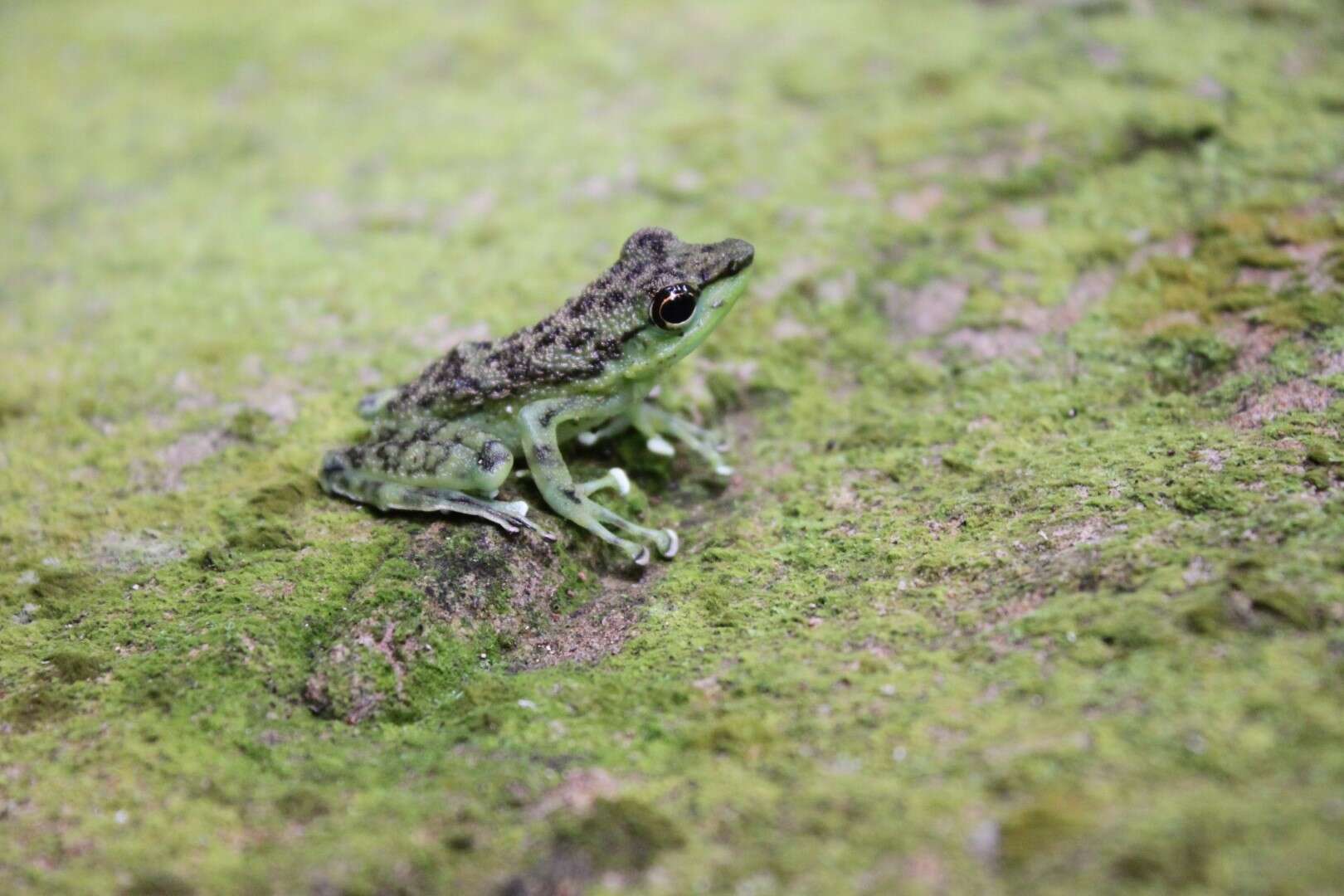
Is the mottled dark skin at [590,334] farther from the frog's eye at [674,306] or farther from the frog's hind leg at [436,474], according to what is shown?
the frog's hind leg at [436,474]

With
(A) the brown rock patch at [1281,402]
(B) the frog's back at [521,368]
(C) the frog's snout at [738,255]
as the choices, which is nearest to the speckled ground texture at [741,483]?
(A) the brown rock patch at [1281,402]

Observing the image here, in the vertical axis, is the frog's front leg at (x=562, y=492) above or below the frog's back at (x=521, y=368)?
below

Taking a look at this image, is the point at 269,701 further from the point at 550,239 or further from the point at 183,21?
the point at 183,21

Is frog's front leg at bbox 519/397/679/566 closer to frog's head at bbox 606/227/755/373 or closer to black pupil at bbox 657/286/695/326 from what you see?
frog's head at bbox 606/227/755/373

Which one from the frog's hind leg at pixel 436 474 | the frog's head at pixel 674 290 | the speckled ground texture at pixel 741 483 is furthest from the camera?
the frog's head at pixel 674 290

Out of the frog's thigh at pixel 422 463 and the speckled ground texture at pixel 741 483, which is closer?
the speckled ground texture at pixel 741 483

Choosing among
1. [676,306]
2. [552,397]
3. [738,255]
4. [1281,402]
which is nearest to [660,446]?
[552,397]

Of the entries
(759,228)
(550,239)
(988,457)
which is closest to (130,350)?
(550,239)
